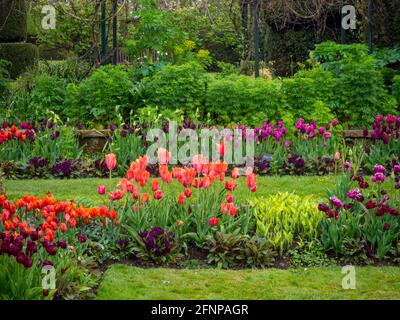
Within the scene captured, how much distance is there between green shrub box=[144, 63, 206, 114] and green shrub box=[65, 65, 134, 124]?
1.08 feet

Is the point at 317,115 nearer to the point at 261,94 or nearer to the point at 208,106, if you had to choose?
the point at 261,94

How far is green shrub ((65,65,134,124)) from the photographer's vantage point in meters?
A: 9.67

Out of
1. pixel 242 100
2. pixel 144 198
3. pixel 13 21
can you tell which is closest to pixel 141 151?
pixel 242 100

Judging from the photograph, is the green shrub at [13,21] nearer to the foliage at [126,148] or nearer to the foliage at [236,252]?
the foliage at [126,148]

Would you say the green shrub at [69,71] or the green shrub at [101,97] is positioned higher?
the green shrub at [69,71]

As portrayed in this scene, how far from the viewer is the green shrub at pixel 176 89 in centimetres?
969

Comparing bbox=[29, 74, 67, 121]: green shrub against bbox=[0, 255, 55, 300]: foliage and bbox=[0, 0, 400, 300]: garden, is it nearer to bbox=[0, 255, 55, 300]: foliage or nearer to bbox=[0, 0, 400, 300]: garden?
bbox=[0, 0, 400, 300]: garden

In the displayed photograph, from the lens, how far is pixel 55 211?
503 centimetres

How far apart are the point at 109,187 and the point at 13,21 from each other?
33.7 ft

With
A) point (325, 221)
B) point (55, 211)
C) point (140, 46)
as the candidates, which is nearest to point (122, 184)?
point (55, 211)

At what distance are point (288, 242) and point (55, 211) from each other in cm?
188

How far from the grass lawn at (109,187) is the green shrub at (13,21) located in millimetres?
8795

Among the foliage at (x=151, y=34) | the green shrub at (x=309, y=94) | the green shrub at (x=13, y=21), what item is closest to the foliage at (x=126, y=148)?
the green shrub at (x=309, y=94)
